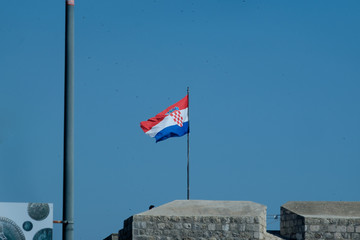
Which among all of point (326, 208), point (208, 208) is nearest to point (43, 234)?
point (208, 208)

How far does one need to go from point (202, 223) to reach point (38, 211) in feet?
24.1

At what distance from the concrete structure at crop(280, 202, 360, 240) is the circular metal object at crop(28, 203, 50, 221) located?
8108 millimetres

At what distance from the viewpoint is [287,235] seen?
16.8 m

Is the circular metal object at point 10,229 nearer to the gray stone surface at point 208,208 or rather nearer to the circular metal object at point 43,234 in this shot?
the circular metal object at point 43,234

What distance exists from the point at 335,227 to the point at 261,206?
169 cm

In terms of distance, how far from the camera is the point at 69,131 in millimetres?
8914

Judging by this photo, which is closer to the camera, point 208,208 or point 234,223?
point 234,223

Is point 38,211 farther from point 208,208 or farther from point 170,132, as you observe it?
point 170,132

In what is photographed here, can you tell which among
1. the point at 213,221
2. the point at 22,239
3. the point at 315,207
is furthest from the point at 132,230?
the point at 22,239

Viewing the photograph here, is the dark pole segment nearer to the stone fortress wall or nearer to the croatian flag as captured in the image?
the stone fortress wall

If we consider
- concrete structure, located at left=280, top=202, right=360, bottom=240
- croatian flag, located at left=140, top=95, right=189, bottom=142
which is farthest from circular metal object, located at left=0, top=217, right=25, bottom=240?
croatian flag, located at left=140, top=95, right=189, bottom=142

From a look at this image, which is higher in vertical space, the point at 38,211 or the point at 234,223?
the point at 38,211

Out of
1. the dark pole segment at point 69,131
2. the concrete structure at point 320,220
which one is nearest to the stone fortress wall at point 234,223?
the concrete structure at point 320,220

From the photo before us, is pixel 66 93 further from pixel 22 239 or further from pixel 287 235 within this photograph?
pixel 287 235
